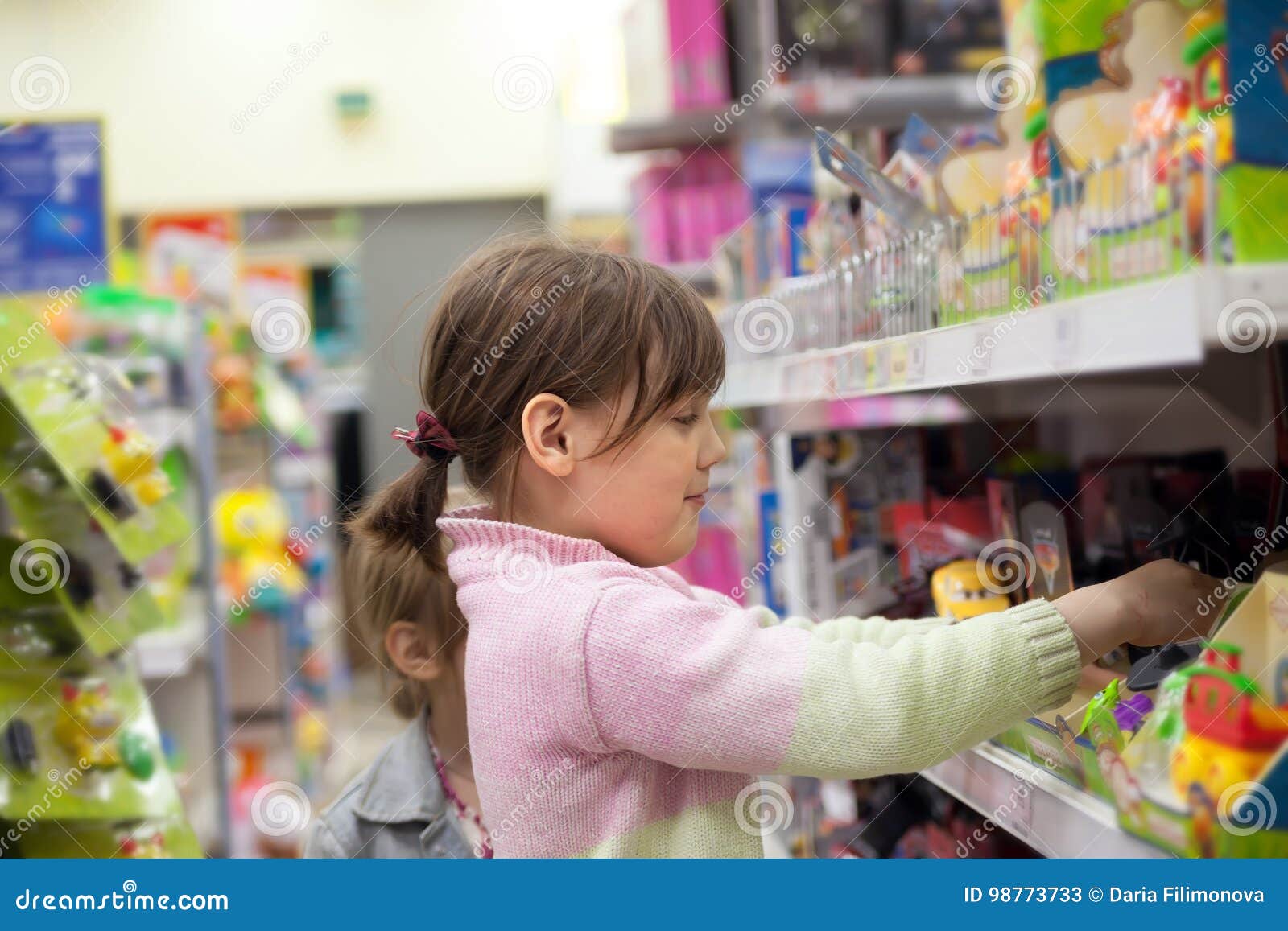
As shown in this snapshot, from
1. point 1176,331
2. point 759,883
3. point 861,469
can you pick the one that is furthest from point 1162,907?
point 861,469

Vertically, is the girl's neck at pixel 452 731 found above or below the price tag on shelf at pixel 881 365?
below

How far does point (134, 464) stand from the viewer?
2.00m

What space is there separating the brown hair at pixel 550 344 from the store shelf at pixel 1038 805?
0.45 m

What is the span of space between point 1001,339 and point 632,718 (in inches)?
17.0

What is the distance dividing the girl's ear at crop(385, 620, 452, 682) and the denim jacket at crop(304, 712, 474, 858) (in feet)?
0.35

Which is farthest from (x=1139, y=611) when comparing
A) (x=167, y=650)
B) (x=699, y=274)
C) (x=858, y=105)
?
(x=167, y=650)

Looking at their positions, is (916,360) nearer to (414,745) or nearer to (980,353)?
(980,353)

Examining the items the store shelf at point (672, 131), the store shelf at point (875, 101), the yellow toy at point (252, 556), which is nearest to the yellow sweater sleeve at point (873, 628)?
the store shelf at point (875, 101)

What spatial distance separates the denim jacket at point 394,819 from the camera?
1.51m

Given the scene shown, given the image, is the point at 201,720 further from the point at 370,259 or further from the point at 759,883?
the point at 370,259

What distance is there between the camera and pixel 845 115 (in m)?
2.56

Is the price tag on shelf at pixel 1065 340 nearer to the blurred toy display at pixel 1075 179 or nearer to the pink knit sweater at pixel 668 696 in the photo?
the blurred toy display at pixel 1075 179

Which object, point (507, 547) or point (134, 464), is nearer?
point (507, 547)

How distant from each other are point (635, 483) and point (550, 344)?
16 cm
